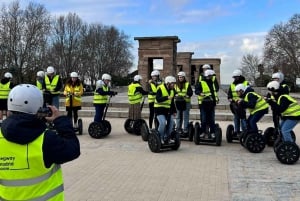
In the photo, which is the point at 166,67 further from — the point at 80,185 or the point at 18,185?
the point at 18,185

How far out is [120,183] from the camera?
740cm

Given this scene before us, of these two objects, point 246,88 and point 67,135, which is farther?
point 246,88

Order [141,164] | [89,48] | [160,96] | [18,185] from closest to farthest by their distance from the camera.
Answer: [18,185] → [141,164] → [160,96] → [89,48]

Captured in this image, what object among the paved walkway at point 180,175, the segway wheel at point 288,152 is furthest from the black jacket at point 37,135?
the segway wheel at point 288,152

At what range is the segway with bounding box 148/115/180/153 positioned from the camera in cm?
1039

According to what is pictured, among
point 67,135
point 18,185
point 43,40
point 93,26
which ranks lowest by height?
point 18,185

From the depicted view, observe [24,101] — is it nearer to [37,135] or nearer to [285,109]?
[37,135]

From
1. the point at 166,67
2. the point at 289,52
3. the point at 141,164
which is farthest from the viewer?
the point at 289,52

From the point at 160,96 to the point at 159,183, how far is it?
11.7ft

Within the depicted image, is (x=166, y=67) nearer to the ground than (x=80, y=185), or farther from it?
farther from it

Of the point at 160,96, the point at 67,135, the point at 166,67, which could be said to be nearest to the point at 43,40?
the point at 166,67

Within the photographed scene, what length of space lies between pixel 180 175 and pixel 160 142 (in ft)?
7.87

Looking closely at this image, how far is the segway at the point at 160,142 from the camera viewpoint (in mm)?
10391

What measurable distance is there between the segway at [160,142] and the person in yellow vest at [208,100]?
1299 mm
